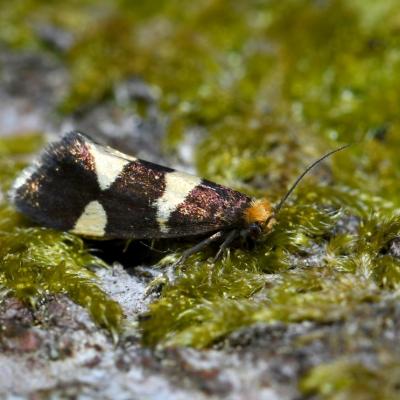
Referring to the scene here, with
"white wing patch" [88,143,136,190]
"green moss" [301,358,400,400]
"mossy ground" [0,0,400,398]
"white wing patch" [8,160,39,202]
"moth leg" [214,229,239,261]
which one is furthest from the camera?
"white wing patch" [8,160,39,202]

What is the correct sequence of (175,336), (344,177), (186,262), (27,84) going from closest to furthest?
(175,336) < (186,262) < (344,177) < (27,84)

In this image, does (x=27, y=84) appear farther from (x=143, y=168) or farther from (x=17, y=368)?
(x=17, y=368)

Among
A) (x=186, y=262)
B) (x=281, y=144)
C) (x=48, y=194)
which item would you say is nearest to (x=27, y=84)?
(x=48, y=194)

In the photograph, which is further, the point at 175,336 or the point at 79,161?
the point at 79,161

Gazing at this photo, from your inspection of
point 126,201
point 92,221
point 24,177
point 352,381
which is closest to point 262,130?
point 126,201

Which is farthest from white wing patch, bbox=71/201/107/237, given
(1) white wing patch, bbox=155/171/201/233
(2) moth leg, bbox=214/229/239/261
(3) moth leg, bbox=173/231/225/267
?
(2) moth leg, bbox=214/229/239/261

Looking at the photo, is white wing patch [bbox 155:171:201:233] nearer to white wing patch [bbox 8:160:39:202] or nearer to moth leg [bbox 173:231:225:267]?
moth leg [bbox 173:231:225:267]

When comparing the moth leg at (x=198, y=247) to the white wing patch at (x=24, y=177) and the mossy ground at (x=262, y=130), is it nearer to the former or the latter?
the mossy ground at (x=262, y=130)
